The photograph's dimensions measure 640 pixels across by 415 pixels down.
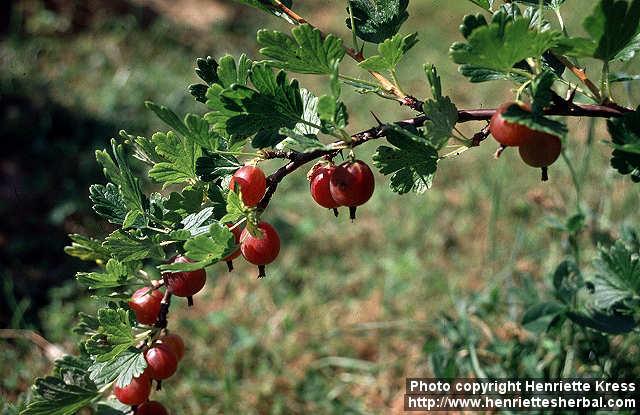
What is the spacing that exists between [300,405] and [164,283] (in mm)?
996

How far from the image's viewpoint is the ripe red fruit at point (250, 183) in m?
0.84

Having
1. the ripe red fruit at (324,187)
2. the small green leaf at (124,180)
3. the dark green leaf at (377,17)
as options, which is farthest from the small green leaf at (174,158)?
the dark green leaf at (377,17)

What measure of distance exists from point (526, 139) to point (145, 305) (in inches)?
22.9

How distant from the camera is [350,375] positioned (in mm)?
1882

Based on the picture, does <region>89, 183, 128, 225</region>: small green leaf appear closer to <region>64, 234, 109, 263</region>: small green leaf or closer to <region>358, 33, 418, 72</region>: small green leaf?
<region>64, 234, 109, 263</region>: small green leaf

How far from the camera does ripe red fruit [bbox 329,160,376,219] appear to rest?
32.4 inches

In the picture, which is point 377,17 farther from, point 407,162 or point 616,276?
point 616,276

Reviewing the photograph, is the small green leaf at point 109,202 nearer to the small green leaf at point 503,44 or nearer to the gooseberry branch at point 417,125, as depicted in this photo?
the gooseberry branch at point 417,125

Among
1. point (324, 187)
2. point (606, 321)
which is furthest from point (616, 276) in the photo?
point (324, 187)

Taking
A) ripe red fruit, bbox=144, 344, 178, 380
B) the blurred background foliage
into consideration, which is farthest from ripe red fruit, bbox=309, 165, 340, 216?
the blurred background foliage

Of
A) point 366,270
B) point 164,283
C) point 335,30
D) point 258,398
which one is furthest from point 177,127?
point 335,30

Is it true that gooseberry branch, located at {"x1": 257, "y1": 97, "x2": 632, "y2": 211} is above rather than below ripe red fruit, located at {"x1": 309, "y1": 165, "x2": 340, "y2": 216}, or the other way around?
above

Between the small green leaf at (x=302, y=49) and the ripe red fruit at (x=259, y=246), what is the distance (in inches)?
8.6

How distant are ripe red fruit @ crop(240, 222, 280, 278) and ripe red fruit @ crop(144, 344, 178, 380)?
0.70 feet
